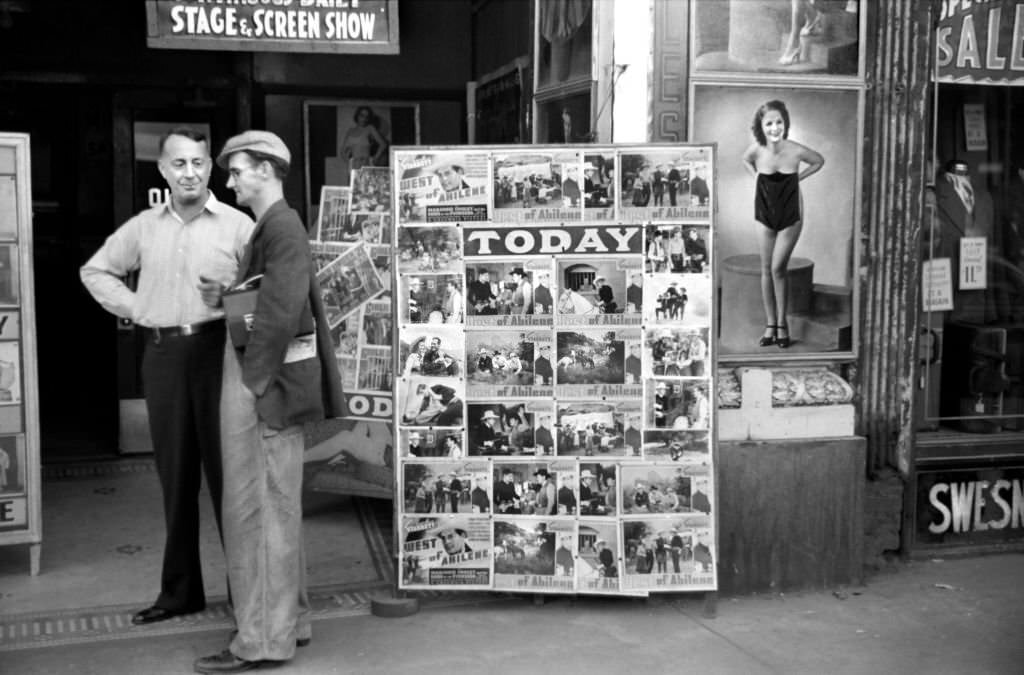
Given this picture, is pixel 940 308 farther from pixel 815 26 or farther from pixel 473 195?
pixel 473 195

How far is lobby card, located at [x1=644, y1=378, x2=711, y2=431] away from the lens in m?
5.14

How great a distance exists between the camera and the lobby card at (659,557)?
5137 mm

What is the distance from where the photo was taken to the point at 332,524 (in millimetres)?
6734

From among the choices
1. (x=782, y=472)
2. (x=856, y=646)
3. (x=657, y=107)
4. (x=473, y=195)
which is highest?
(x=657, y=107)

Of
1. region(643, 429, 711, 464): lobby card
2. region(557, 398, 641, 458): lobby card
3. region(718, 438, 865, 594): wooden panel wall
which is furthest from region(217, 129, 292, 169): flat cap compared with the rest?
region(718, 438, 865, 594): wooden panel wall

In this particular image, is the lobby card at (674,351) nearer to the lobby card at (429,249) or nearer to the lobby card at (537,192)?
the lobby card at (537,192)

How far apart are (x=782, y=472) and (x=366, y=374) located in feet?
7.25

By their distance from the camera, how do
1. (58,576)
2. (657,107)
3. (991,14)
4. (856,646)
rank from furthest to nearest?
(991,14) < (58,576) < (657,107) < (856,646)

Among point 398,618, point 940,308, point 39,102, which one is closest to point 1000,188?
point 940,308

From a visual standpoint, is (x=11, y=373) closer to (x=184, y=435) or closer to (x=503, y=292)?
(x=184, y=435)

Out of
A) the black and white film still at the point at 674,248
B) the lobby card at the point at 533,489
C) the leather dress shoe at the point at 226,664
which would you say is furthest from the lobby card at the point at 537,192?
the leather dress shoe at the point at 226,664

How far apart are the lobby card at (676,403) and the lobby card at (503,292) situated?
0.54 meters

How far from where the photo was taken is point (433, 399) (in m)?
5.13

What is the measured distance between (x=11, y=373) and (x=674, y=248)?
3.08m
